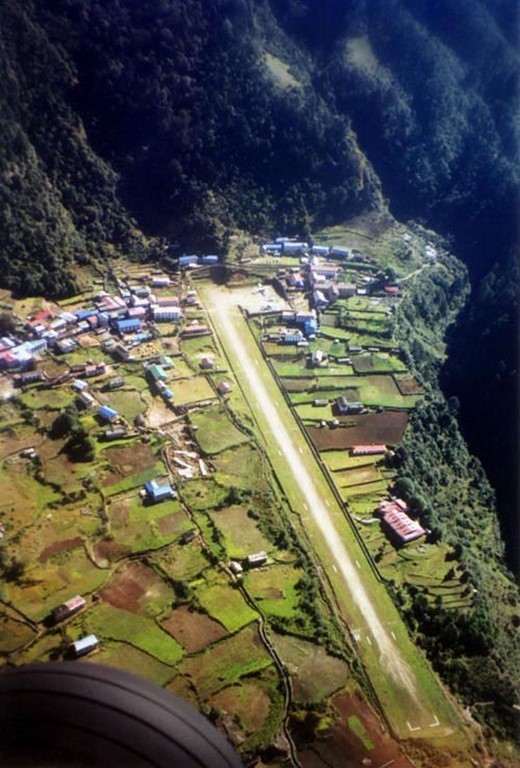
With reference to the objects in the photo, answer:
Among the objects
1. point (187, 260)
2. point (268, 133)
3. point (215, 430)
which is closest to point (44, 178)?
point (187, 260)

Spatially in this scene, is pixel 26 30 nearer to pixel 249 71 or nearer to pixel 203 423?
pixel 249 71

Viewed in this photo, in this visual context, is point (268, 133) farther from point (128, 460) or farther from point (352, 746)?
point (352, 746)

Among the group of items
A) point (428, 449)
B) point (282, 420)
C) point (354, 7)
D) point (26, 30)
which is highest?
point (354, 7)

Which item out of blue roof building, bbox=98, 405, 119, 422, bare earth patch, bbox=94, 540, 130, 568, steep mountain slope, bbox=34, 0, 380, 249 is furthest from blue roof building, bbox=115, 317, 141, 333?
bare earth patch, bbox=94, 540, 130, 568

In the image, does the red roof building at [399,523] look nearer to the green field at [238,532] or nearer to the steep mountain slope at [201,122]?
the green field at [238,532]

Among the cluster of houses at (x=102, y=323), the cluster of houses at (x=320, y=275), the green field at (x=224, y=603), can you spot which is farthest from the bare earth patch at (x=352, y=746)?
the cluster of houses at (x=320, y=275)

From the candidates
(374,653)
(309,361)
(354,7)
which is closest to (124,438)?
(309,361)
